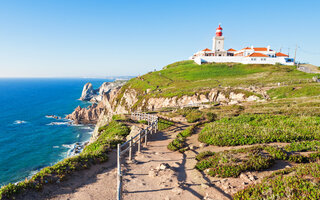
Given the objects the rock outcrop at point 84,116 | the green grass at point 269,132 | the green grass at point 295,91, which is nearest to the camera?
the green grass at point 269,132

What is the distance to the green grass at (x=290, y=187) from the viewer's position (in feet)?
23.1

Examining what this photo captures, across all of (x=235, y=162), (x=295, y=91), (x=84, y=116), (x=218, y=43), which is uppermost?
(x=218, y=43)

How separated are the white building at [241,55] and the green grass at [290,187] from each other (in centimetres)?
9372

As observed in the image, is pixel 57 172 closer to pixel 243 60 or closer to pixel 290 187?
pixel 290 187

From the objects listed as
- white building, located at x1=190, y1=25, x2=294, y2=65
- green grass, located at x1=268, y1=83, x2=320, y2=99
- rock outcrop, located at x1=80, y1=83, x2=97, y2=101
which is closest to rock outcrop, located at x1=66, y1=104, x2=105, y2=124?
white building, located at x1=190, y1=25, x2=294, y2=65

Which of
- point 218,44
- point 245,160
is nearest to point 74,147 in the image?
point 245,160

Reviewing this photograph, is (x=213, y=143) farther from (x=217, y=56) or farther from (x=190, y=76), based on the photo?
(x=217, y=56)

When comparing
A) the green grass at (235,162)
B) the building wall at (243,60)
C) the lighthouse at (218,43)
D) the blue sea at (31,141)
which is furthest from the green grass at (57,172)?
the lighthouse at (218,43)

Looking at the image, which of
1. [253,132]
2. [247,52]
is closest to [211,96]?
[253,132]

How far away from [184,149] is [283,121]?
1207 centimetres

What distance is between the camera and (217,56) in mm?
101375

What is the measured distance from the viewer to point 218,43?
100312 millimetres

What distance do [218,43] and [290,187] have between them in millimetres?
103932

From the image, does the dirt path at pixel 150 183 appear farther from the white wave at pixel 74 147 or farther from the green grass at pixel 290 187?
the white wave at pixel 74 147
